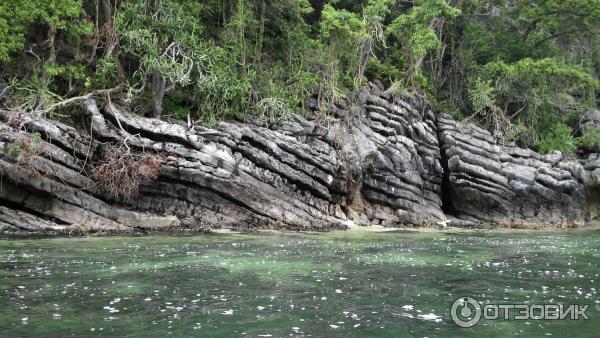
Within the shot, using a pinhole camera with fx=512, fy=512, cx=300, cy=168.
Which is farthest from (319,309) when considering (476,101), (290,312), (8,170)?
(476,101)

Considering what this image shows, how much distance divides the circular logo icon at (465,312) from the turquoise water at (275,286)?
0.14 meters

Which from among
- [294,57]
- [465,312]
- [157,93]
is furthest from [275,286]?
[294,57]

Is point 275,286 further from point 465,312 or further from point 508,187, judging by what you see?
point 508,187

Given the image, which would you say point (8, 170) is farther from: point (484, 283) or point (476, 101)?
point (476, 101)

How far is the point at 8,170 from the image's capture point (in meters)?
16.8

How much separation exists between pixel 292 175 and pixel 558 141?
60.0ft

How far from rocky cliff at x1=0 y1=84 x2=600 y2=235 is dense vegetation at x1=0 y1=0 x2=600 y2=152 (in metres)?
1.45

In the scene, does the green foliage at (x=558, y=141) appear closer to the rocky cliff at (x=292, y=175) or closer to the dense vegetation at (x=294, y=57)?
the dense vegetation at (x=294, y=57)

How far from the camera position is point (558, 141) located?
30875mm

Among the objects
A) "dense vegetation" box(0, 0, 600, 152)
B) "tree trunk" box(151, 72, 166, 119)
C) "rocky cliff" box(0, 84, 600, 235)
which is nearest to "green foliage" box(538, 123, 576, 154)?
"dense vegetation" box(0, 0, 600, 152)

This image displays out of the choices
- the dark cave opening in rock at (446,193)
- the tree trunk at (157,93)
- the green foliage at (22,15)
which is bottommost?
the dark cave opening in rock at (446,193)

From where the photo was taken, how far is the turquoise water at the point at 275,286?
7.14 m

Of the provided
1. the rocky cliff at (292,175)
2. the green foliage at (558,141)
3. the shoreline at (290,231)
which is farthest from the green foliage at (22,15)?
the green foliage at (558,141)

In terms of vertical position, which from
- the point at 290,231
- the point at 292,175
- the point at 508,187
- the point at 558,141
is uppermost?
the point at 558,141
